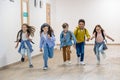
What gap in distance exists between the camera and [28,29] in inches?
354

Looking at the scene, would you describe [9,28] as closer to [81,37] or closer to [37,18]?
[81,37]

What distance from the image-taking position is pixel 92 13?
18250 mm

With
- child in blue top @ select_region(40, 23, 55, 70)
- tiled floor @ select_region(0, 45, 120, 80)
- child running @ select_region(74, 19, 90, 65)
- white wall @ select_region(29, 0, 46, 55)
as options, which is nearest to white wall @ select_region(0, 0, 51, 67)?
tiled floor @ select_region(0, 45, 120, 80)

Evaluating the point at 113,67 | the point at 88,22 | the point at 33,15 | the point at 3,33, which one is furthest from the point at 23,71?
the point at 88,22

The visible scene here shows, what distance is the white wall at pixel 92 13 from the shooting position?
18.0 m

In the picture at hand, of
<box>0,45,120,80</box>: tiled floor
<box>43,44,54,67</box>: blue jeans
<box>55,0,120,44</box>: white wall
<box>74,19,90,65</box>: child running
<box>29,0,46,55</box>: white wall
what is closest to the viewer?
<box>0,45,120,80</box>: tiled floor

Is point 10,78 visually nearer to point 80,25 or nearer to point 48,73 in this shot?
point 48,73

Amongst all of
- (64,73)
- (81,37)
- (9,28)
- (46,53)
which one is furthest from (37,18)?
(64,73)

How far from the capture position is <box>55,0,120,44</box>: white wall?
17953mm

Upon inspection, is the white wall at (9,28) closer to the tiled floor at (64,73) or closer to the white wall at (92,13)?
the tiled floor at (64,73)

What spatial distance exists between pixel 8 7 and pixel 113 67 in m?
3.85

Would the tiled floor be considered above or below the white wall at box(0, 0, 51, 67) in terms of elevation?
below

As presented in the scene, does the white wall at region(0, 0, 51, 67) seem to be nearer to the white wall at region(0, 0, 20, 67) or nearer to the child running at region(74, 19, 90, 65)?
the white wall at region(0, 0, 20, 67)

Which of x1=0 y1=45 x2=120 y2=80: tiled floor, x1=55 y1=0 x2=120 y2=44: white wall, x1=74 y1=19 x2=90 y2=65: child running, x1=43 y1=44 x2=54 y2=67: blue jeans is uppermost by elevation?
x1=55 y1=0 x2=120 y2=44: white wall
